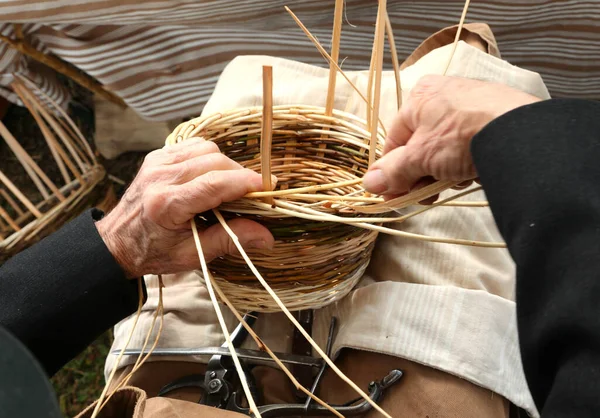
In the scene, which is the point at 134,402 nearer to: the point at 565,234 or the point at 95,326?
the point at 95,326

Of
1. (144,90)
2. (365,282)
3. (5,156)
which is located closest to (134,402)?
(365,282)

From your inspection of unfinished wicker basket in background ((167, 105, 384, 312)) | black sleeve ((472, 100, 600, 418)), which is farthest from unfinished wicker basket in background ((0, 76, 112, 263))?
black sleeve ((472, 100, 600, 418))

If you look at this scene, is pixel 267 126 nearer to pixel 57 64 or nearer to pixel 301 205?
pixel 301 205

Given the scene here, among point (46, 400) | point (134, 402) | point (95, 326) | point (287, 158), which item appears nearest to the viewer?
point (46, 400)

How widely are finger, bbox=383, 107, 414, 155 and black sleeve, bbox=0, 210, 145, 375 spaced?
31 centimetres

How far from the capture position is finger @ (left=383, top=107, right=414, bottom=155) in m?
0.47

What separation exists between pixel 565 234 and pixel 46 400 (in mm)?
280

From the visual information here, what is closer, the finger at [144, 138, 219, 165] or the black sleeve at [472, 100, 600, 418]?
the black sleeve at [472, 100, 600, 418]

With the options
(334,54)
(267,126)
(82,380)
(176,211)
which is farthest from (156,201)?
(82,380)

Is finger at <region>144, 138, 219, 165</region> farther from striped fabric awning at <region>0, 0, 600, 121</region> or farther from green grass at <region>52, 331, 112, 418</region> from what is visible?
green grass at <region>52, 331, 112, 418</region>

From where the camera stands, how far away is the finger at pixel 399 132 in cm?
47

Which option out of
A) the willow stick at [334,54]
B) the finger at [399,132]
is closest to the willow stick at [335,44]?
the willow stick at [334,54]

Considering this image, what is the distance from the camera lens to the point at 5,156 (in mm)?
1508

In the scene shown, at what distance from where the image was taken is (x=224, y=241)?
21.4 inches
